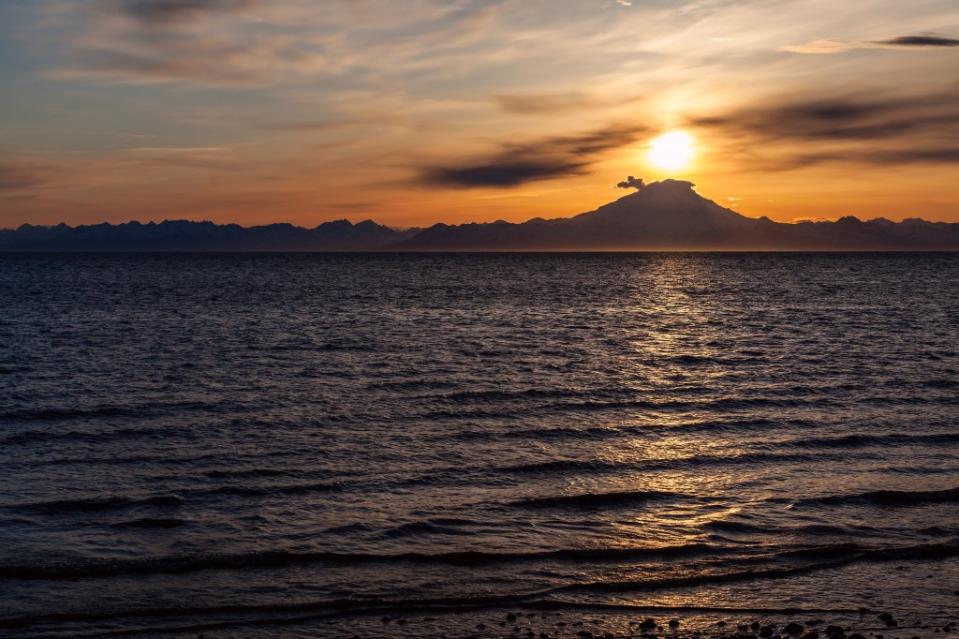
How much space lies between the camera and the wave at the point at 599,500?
19.7 metres

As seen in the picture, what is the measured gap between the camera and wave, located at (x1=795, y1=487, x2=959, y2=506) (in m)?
19.8

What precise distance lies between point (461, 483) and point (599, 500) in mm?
3531

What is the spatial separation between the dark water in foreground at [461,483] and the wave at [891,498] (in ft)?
0.23

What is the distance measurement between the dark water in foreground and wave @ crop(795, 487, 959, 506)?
71 millimetres

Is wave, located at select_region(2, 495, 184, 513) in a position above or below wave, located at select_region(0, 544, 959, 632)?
above

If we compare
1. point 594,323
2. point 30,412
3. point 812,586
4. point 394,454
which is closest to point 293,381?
point 30,412

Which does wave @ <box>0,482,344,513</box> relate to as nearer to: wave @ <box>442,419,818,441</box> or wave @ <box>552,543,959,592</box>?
wave @ <box>442,419,818,441</box>

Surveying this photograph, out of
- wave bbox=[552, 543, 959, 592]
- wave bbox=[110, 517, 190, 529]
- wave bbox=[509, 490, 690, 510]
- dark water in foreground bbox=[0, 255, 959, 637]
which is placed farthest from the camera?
wave bbox=[509, 490, 690, 510]

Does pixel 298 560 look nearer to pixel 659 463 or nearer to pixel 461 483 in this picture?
pixel 461 483

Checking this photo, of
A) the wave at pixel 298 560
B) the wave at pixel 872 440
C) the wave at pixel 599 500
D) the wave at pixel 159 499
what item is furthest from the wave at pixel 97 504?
the wave at pixel 872 440

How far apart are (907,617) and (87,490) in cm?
1786


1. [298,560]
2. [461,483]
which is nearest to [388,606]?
[298,560]

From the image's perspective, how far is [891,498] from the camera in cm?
2012

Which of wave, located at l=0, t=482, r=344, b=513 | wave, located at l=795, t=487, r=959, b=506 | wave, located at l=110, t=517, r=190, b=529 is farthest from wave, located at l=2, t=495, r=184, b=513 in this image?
wave, located at l=795, t=487, r=959, b=506
